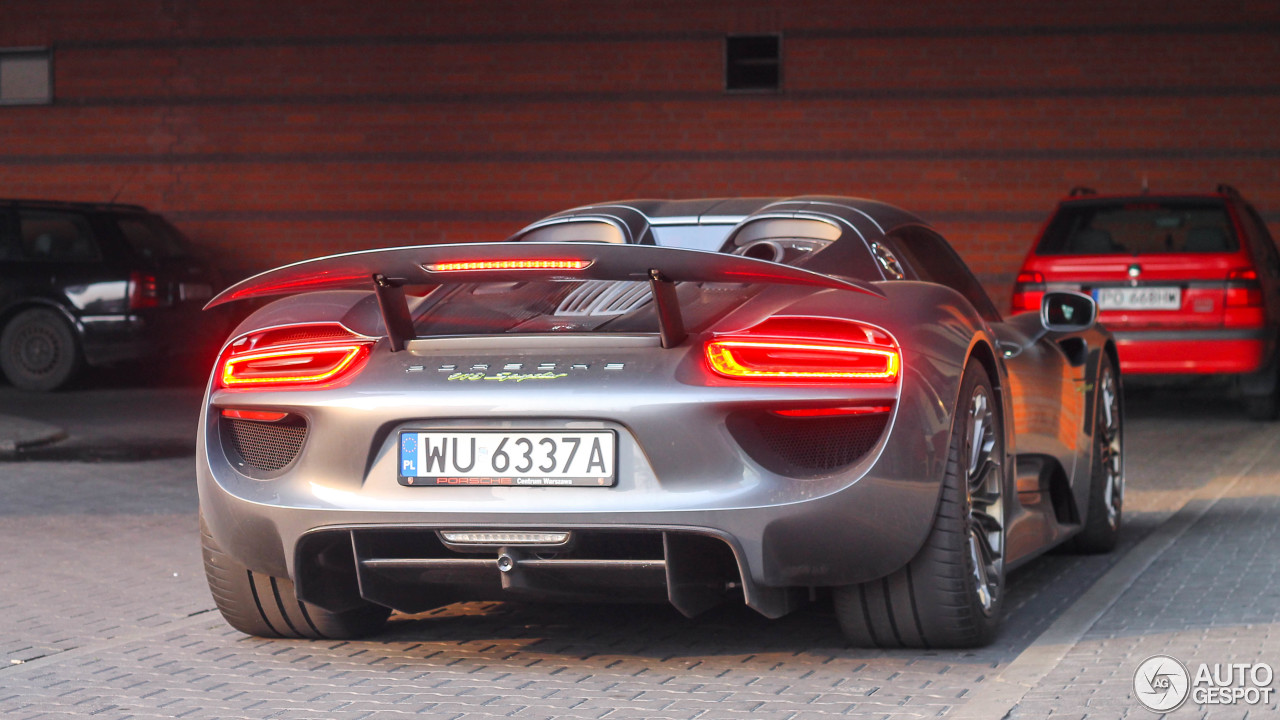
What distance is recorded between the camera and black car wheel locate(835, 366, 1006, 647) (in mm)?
4086

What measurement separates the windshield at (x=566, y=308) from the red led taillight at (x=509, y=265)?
0.35 metres

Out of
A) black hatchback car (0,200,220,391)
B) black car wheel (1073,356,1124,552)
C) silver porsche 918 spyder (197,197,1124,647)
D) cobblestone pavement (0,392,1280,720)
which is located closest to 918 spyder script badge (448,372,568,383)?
silver porsche 918 spyder (197,197,1124,647)

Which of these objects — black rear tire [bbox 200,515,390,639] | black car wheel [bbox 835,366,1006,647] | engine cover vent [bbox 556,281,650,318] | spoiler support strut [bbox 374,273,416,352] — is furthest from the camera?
black rear tire [bbox 200,515,390,639]

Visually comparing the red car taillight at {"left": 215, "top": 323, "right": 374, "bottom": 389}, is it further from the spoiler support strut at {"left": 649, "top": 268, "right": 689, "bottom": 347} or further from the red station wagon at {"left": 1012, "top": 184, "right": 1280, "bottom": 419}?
the red station wagon at {"left": 1012, "top": 184, "right": 1280, "bottom": 419}

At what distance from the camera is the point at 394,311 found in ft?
13.4

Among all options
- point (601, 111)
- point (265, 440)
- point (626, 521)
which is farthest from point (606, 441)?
A: point (601, 111)

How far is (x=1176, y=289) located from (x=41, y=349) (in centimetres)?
903

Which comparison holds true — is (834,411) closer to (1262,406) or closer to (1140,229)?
(1140,229)

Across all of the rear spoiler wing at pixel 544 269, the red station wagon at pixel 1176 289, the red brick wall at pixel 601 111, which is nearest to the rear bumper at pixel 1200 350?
the red station wagon at pixel 1176 289

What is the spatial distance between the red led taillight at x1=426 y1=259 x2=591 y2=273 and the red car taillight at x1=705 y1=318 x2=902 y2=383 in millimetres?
385

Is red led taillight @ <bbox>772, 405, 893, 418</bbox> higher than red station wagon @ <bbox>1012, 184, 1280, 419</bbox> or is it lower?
higher

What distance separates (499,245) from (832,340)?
0.80 m

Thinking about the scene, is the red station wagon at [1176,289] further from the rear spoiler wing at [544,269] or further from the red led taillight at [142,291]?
the rear spoiler wing at [544,269]

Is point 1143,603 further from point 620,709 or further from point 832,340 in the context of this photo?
point 620,709
